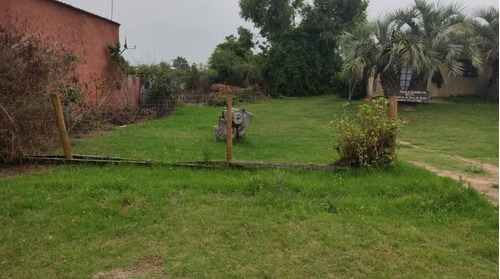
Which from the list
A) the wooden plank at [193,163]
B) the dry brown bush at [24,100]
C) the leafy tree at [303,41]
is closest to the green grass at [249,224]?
the wooden plank at [193,163]

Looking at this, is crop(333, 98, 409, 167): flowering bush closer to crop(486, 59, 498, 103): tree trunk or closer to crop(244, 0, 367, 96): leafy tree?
crop(486, 59, 498, 103): tree trunk

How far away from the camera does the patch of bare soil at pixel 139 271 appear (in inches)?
120

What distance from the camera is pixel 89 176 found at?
17.5 feet

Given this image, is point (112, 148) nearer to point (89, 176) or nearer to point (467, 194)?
point (89, 176)

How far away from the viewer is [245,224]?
3980mm

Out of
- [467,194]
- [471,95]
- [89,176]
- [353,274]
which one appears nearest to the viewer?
[353,274]

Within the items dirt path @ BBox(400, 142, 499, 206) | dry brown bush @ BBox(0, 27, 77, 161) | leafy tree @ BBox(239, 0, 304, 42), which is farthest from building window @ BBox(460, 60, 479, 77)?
dry brown bush @ BBox(0, 27, 77, 161)

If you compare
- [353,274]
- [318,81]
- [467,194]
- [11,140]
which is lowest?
[353,274]

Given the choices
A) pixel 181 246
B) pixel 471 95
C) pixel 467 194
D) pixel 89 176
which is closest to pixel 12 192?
pixel 89 176

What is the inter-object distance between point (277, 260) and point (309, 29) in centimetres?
2675

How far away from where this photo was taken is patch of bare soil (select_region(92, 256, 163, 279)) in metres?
3.06

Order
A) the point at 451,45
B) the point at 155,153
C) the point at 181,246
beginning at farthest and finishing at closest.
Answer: the point at 451,45 < the point at 155,153 < the point at 181,246

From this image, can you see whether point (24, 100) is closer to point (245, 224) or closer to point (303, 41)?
point (245, 224)

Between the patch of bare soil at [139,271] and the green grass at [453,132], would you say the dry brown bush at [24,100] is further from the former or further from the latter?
the green grass at [453,132]
